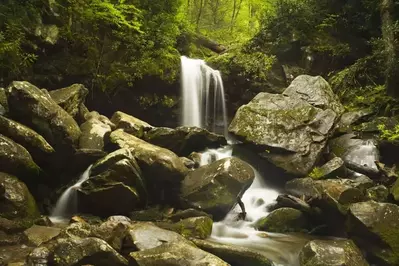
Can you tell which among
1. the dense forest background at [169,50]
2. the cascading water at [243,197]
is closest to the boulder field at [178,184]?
the cascading water at [243,197]

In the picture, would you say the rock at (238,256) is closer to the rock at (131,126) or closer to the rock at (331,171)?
the rock at (331,171)

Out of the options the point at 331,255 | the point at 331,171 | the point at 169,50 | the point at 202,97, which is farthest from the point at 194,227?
the point at 169,50

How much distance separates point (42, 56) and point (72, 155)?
4028 mm

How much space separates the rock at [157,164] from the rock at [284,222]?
229 centimetres

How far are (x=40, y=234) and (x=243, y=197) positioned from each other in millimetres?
4962

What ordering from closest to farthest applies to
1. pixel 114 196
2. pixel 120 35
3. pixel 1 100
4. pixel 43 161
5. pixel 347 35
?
pixel 114 196, pixel 43 161, pixel 1 100, pixel 120 35, pixel 347 35

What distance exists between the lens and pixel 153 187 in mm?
8773

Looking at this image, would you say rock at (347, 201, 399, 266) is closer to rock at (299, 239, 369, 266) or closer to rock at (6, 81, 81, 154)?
rock at (299, 239, 369, 266)

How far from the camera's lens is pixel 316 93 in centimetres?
1177

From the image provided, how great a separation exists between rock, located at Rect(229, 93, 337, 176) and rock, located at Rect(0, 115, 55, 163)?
5.12 meters

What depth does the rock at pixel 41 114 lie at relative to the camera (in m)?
8.32

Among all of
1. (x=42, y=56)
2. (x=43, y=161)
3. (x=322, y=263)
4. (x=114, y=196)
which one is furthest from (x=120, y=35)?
(x=322, y=263)

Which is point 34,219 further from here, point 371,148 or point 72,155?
point 371,148

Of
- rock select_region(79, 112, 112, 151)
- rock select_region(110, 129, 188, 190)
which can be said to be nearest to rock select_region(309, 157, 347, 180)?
rock select_region(110, 129, 188, 190)
